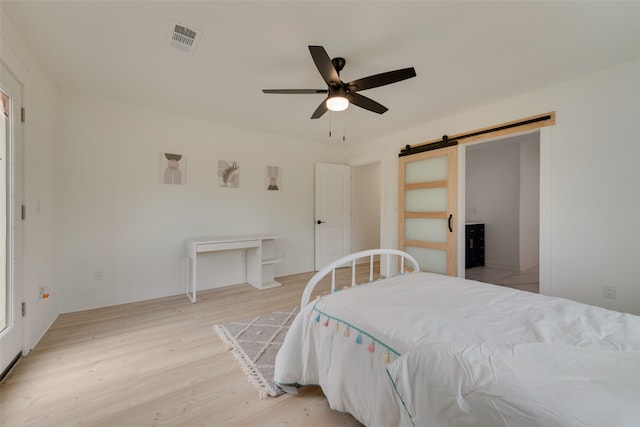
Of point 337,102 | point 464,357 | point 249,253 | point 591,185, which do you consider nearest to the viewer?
point 464,357

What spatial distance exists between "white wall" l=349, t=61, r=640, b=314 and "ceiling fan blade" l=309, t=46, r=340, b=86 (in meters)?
2.38

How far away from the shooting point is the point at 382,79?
1974 millimetres

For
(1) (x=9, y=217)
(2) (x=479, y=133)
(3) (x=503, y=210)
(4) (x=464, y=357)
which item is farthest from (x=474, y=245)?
(1) (x=9, y=217)

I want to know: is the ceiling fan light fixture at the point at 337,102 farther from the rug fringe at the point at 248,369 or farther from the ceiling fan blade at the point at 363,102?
the rug fringe at the point at 248,369

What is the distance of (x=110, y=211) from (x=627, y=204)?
5.30 m

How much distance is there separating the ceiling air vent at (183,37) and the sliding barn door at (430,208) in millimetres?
3138

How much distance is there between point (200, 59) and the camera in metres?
2.24

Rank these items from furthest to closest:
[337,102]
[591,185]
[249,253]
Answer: [249,253]
[591,185]
[337,102]

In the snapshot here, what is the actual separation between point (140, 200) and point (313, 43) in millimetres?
2791

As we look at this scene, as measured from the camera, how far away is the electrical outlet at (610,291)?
241 centimetres

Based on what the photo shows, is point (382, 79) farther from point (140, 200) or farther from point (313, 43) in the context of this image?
point (140, 200)

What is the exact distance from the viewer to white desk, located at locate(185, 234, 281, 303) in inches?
130

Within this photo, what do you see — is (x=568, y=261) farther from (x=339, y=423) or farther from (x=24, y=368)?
(x=24, y=368)

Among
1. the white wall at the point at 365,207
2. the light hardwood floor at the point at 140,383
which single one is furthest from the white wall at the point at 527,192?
the light hardwood floor at the point at 140,383
